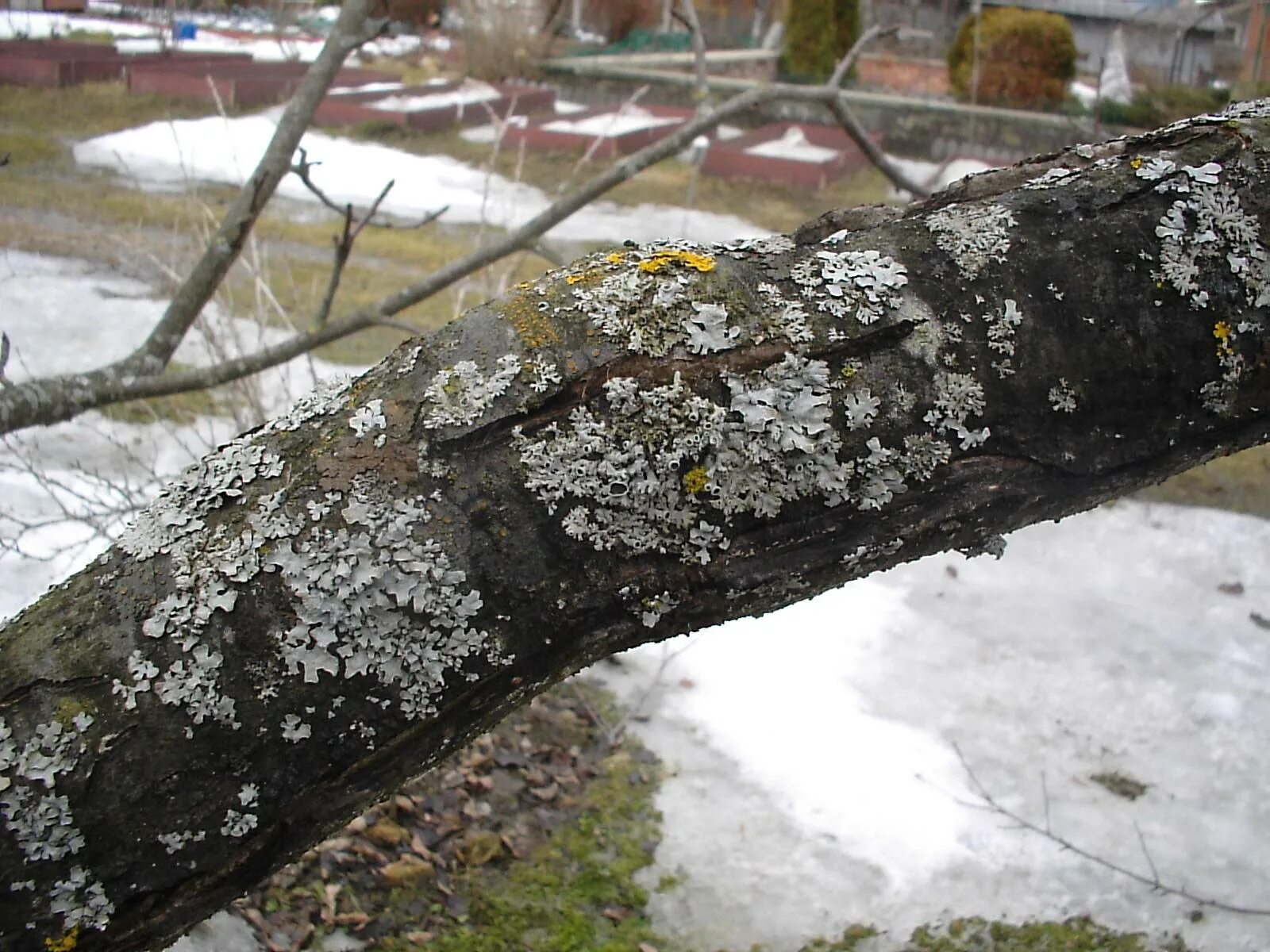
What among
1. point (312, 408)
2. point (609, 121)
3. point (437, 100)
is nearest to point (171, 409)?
point (312, 408)

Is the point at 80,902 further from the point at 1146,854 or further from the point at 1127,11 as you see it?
the point at 1127,11

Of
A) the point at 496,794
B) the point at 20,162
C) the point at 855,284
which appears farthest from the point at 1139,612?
the point at 20,162

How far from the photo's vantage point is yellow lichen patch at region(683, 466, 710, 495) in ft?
3.24

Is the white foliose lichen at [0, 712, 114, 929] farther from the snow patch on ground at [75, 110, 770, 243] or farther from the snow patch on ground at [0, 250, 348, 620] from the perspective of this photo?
the snow patch on ground at [75, 110, 770, 243]

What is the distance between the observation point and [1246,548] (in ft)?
18.7

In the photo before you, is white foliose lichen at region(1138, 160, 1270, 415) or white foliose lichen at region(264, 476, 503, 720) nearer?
white foliose lichen at region(264, 476, 503, 720)

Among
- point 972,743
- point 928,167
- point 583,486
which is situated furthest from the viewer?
point 928,167

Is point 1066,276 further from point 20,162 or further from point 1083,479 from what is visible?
point 20,162

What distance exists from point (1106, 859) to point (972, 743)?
2.26 ft

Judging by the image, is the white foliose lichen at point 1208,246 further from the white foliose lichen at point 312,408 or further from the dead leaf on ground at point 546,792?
the dead leaf on ground at point 546,792

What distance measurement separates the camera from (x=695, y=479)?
38.9 inches

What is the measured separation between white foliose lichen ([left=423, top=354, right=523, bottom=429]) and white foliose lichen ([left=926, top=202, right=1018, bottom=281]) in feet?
1.48

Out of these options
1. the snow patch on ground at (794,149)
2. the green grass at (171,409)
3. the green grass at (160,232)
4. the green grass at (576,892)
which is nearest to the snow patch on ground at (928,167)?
the snow patch on ground at (794,149)

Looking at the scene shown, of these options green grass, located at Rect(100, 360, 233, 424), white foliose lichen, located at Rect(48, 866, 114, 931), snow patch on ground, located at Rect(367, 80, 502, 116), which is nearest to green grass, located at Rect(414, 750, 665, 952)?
white foliose lichen, located at Rect(48, 866, 114, 931)
